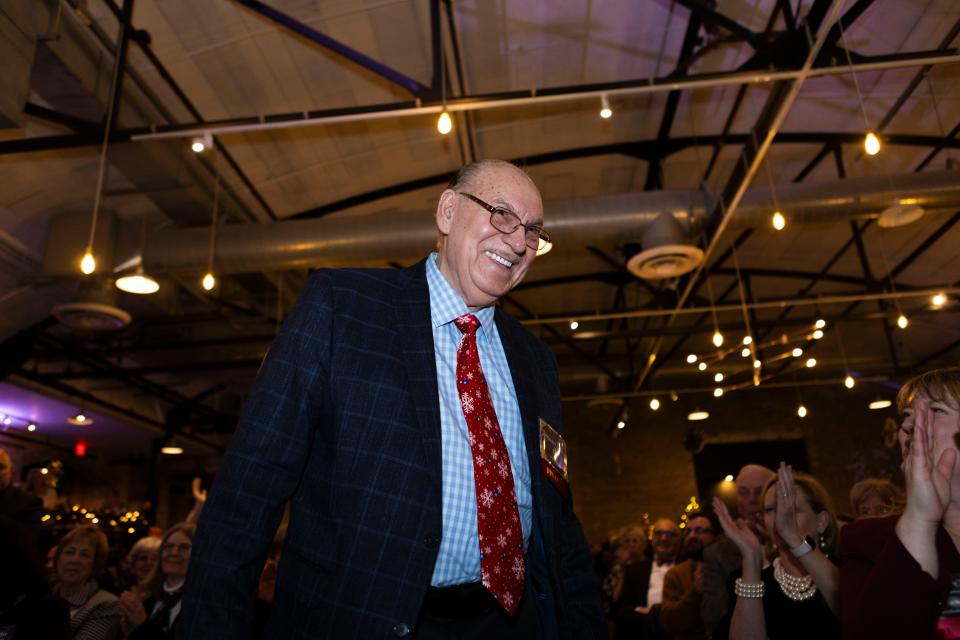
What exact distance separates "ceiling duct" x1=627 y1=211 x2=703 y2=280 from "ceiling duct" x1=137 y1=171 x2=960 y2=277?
0.9 inches

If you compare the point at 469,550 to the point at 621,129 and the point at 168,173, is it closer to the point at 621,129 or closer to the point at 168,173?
the point at 168,173

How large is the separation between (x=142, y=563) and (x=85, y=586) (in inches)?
25.4

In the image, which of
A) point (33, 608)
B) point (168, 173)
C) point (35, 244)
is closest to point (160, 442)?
point (35, 244)

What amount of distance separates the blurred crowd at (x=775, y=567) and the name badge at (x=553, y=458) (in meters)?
0.80

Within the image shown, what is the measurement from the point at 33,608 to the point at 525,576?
2.24 meters

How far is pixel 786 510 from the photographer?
8.20 ft

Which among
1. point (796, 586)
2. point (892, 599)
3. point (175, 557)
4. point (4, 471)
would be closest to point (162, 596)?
point (175, 557)

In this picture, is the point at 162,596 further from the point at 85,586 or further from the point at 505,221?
the point at 505,221

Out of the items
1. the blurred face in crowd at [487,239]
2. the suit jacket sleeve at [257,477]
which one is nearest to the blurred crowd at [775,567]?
the suit jacket sleeve at [257,477]

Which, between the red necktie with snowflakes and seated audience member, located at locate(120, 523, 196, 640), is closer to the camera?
the red necktie with snowflakes

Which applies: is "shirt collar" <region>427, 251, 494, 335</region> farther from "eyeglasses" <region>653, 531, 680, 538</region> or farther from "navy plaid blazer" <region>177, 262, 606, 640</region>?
"eyeglasses" <region>653, 531, 680, 538</region>

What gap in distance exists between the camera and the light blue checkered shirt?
52.9 inches

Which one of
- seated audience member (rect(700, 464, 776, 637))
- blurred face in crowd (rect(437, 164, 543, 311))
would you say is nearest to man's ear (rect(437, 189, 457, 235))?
blurred face in crowd (rect(437, 164, 543, 311))

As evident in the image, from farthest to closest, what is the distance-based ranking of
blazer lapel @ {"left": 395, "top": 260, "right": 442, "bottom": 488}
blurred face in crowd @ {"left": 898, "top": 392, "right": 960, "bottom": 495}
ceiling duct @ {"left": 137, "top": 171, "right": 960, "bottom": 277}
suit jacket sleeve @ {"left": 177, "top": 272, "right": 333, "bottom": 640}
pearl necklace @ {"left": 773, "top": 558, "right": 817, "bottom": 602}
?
ceiling duct @ {"left": 137, "top": 171, "right": 960, "bottom": 277} < pearl necklace @ {"left": 773, "top": 558, "right": 817, "bottom": 602} < blurred face in crowd @ {"left": 898, "top": 392, "right": 960, "bottom": 495} < blazer lapel @ {"left": 395, "top": 260, "right": 442, "bottom": 488} < suit jacket sleeve @ {"left": 177, "top": 272, "right": 333, "bottom": 640}
